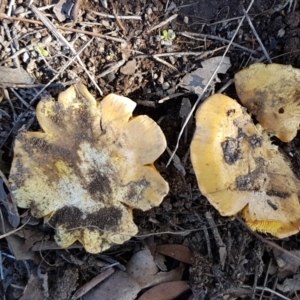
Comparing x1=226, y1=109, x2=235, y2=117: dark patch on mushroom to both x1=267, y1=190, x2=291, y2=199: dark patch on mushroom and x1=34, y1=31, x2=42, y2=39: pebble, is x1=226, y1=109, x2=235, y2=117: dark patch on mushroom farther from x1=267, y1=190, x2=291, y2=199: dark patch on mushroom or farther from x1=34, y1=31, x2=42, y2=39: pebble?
x1=34, y1=31, x2=42, y2=39: pebble

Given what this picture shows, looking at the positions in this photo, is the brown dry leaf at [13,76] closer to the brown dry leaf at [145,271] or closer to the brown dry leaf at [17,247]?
the brown dry leaf at [17,247]

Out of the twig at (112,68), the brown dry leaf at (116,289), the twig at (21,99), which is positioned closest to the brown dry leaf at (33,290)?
the brown dry leaf at (116,289)

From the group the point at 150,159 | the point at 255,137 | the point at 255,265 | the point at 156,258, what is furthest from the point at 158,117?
the point at 255,265

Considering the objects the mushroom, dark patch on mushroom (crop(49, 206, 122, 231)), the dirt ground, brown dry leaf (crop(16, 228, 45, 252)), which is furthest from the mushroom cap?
brown dry leaf (crop(16, 228, 45, 252))

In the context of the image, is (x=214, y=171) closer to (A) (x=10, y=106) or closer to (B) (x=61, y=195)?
(B) (x=61, y=195)

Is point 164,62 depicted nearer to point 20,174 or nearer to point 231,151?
point 231,151

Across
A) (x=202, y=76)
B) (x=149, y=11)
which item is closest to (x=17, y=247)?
(x=202, y=76)
